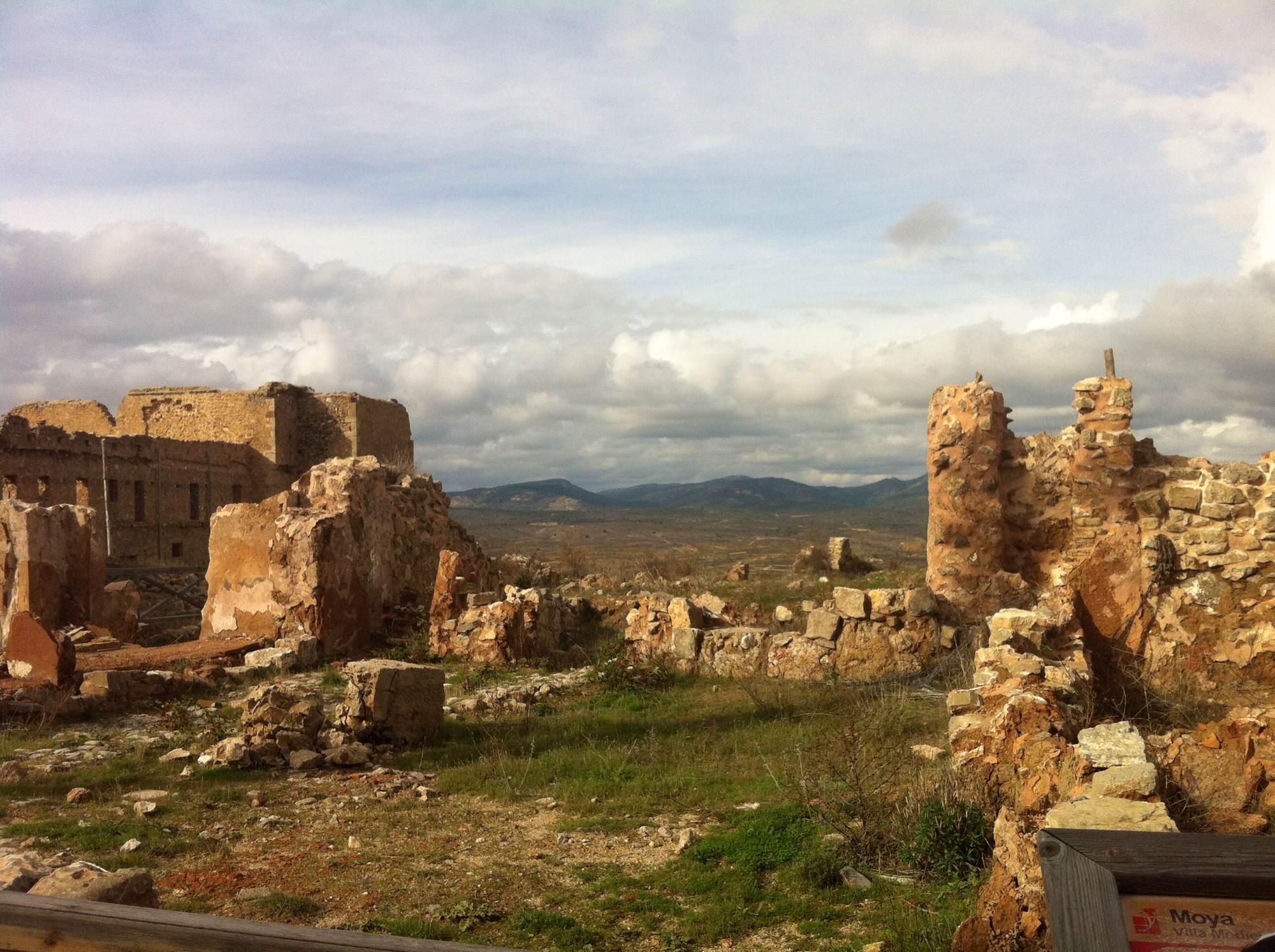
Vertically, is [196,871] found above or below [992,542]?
below

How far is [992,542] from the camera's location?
34.5ft

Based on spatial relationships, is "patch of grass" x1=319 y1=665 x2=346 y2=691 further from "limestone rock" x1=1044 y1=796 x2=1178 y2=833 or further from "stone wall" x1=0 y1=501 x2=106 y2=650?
"limestone rock" x1=1044 y1=796 x2=1178 y2=833

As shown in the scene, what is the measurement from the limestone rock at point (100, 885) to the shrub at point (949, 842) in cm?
363

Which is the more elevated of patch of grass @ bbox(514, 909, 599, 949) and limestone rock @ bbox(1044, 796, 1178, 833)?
limestone rock @ bbox(1044, 796, 1178, 833)

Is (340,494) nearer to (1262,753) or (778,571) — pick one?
(1262,753)

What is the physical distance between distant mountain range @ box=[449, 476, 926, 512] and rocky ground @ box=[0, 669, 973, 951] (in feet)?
276

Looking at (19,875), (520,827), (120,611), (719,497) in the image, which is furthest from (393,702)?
(719,497)

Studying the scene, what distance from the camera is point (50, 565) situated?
43.7 ft

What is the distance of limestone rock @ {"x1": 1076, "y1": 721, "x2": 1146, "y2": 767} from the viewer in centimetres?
496

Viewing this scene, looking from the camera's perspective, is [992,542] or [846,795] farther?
[992,542]

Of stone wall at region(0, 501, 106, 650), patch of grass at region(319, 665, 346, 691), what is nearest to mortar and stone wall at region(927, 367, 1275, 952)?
patch of grass at region(319, 665, 346, 691)

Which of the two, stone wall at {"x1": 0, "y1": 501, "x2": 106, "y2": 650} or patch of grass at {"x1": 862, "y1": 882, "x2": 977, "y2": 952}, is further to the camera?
stone wall at {"x1": 0, "y1": 501, "x2": 106, "y2": 650}

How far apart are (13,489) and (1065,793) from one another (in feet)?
78.9

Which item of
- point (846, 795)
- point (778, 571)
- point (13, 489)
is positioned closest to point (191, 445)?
point (13, 489)
